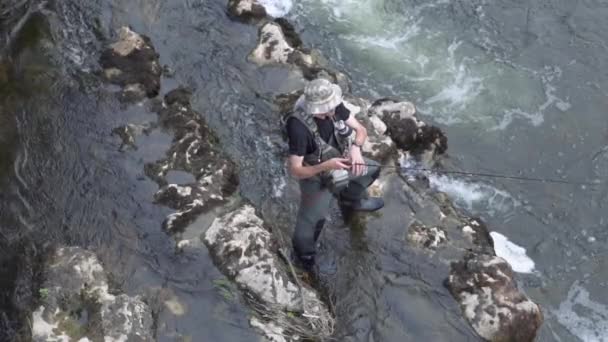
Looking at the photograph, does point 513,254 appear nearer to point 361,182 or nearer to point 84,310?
point 361,182

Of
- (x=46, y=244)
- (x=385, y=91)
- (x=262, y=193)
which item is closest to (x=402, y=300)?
(x=262, y=193)

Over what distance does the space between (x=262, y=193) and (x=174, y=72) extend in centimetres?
356

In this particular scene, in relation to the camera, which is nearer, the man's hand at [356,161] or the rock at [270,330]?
the man's hand at [356,161]

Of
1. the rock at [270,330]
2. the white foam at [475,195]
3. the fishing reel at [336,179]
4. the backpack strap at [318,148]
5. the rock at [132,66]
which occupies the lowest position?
the white foam at [475,195]

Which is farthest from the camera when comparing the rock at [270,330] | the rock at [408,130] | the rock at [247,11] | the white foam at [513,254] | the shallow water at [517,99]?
the rock at [247,11]

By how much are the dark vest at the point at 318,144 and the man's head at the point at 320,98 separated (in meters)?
0.12

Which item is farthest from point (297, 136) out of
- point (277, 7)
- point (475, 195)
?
point (277, 7)

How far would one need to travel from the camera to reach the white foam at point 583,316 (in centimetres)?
815

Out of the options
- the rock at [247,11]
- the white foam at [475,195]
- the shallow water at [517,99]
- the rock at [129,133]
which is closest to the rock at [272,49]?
the rock at [247,11]

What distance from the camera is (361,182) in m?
7.75

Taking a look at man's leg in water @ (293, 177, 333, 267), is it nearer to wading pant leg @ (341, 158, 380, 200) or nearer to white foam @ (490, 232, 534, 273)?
wading pant leg @ (341, 158, 380, 200)

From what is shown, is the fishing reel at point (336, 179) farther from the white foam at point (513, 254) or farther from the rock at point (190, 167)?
the white foam at point (513, 254)

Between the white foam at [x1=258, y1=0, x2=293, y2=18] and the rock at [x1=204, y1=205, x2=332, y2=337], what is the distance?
22.8 feet

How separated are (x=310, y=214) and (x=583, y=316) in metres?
4.22
